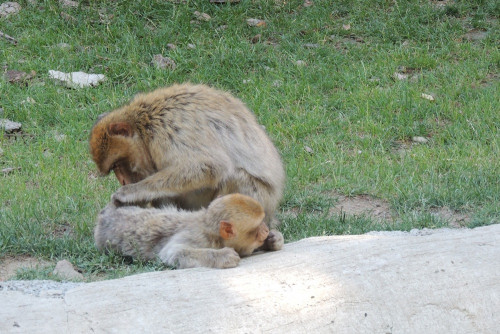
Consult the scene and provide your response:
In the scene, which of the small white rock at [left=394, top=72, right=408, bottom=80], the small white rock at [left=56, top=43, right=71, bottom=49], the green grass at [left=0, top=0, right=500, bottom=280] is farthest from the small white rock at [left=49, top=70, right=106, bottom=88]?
the small white rock at [left=394, top=72, right=408, bottom=80]

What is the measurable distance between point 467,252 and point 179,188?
2.07 metres

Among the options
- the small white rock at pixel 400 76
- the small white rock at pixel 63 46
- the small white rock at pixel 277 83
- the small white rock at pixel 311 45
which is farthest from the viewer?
the small white rock at pixel 311 45

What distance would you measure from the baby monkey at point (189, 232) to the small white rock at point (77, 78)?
13.2 feet

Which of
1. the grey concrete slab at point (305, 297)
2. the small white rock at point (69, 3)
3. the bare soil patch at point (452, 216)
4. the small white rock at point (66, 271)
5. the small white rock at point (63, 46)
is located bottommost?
the small white rock at point (63, 46)

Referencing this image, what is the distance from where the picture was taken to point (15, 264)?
545 centimetres

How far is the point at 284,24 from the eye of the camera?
10797 mm

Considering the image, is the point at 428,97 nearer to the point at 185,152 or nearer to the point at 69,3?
the point at 185,152

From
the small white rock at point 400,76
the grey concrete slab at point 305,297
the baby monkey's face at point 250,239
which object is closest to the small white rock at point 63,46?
the small white rock at point 400,76

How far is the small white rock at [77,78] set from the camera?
364 inches

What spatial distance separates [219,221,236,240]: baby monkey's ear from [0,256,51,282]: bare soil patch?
4.25ft

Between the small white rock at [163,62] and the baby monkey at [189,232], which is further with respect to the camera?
the small white rock at [163,62]

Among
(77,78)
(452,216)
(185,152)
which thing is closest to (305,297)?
(185,152)

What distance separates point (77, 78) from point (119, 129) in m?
3.84

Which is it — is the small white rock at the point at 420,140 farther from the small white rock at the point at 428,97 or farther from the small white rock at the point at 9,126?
the small white rock at the point at 9,126
